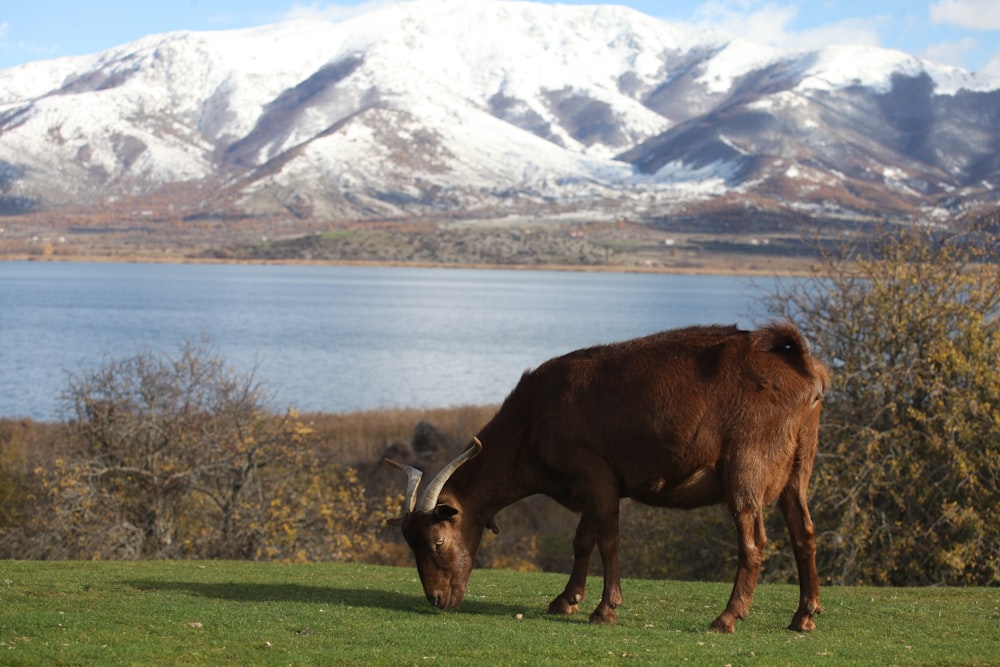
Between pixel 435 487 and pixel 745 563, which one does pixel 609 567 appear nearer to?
pixel 745 563

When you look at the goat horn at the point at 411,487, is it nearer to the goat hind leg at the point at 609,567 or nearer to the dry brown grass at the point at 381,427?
the goat hind leg at the point at 609,567

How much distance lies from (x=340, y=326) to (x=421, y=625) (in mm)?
94992

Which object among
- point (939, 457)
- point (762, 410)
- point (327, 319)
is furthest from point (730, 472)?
point (327, 319)

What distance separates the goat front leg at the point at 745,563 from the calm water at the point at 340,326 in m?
24.0

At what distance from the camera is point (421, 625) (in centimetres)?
1154

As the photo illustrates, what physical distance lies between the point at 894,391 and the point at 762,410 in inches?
637

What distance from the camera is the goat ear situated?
12.0m

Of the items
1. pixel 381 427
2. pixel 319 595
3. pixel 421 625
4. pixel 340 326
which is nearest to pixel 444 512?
pixel 421 625

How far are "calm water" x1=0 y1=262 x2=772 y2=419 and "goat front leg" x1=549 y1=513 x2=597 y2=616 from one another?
73.1 feet

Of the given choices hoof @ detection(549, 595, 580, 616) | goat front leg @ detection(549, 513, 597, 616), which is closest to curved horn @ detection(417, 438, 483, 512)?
goat front leg @ detection(549, 513, 597, 616)

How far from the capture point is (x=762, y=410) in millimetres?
11453

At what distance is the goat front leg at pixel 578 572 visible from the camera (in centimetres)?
1243

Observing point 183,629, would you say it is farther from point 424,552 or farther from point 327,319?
point 327,319

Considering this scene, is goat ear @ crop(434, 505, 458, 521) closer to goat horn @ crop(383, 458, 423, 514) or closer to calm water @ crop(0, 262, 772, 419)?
goat horn @ crop(383, 458, 423, 514)
